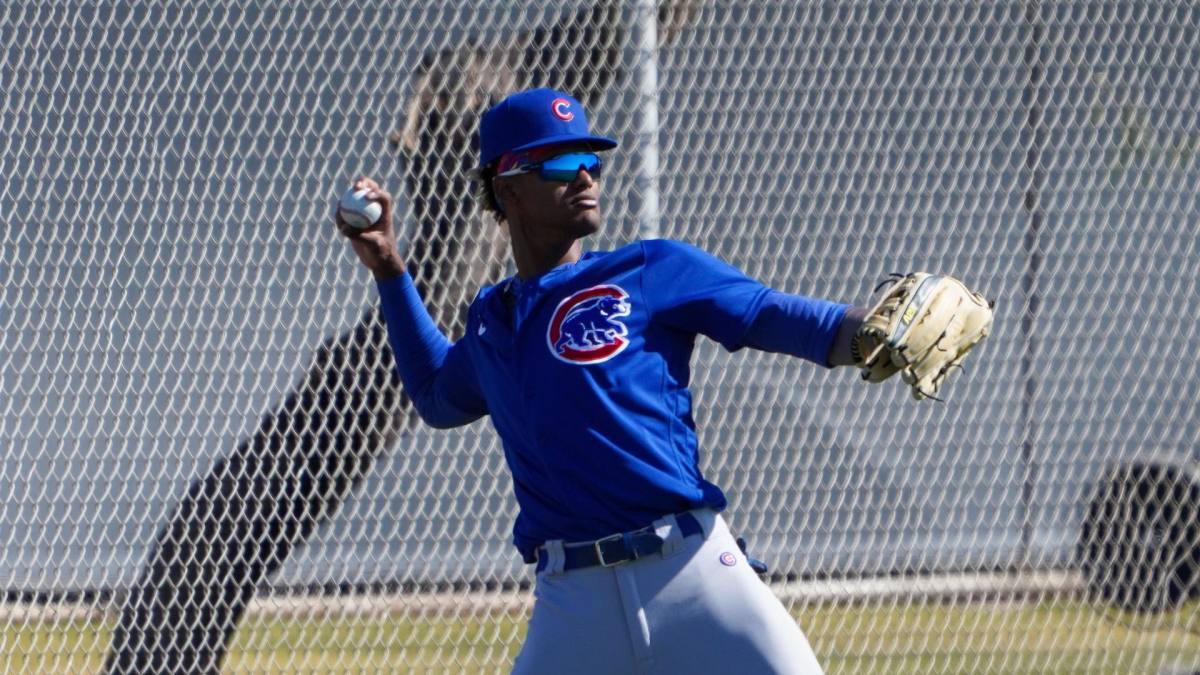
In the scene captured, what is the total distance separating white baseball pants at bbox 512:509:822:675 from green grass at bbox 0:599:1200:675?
2.28m

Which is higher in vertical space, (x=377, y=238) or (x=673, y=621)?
(x=377, y=238)

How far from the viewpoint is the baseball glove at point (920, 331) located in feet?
7.94

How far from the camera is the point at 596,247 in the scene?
493cm

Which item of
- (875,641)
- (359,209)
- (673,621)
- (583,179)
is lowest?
(875,641)

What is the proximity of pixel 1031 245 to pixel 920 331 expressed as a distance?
3.17 metres

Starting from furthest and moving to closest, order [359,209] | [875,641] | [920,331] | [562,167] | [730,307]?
[875,641]
[359,209]
[562,167]
[730,307]
[920,331]

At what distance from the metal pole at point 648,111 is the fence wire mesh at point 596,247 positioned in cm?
2

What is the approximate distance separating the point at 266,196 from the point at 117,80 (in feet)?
1.80

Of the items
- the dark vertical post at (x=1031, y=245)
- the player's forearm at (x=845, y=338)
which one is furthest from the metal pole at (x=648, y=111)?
the player's forearm at (x=845, y=338)

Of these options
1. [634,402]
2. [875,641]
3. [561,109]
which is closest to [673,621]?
[634,402]

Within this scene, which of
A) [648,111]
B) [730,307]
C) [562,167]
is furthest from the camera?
[648,111]

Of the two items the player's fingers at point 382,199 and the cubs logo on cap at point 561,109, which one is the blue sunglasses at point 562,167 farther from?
the player's fingers at point 382,199

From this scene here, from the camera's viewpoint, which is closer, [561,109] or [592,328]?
[592,328]

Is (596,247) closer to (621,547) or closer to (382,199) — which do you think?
(382,199)
